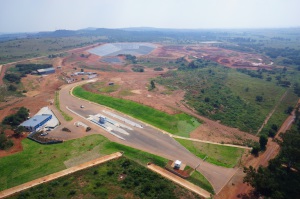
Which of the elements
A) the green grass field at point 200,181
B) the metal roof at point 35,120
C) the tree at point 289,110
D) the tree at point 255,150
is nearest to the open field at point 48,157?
the metal roof at point 35,120

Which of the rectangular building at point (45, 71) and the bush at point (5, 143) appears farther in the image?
the rectangular building at point (45, 71)

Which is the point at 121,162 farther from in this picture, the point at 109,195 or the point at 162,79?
the point at 162,79

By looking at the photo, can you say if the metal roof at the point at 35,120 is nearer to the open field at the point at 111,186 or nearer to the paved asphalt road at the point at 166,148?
the paved asphalt road at the point at 166,148

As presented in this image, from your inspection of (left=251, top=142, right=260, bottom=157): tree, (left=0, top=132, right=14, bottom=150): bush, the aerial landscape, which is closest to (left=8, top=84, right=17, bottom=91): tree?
the aerial landscape

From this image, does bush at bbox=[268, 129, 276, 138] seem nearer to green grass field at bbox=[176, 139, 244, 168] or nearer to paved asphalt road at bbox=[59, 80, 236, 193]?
green grass field at bbox=[176, 139, 244, 168]

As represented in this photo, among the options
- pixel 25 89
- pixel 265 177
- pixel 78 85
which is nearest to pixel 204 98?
pixel 265 177

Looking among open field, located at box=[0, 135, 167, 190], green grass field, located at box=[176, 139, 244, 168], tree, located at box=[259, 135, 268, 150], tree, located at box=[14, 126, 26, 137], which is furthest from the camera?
tree, located at box=[14, 126, 26, 137]
